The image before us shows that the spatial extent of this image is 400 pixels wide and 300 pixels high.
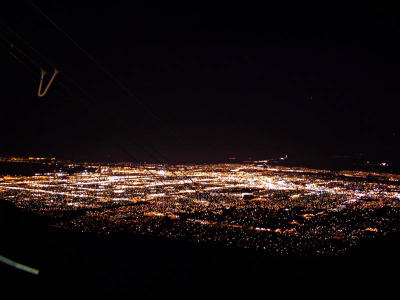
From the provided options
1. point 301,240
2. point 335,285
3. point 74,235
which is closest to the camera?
point 335,285

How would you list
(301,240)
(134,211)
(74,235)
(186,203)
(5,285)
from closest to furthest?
1. (5,285)
2. (74,235)
3. (301,240)
4. (134,211)
5. (186,203)

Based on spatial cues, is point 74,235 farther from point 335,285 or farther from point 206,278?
point 335,285

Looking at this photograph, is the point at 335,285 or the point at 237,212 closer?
the point at 335,285

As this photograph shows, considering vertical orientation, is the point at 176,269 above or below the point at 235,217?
below

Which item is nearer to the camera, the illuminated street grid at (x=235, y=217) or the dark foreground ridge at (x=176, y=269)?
the dark foreground ridge at (x=176, y=269)

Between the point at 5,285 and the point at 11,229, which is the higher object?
the point at 11,229

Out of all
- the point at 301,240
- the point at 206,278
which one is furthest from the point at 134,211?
the point at 206,278

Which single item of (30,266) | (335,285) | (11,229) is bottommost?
(335,285)

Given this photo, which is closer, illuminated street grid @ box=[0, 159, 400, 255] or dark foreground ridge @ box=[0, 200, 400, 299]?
dark foreground ridge @ box=[0, 200, 400, 299]
